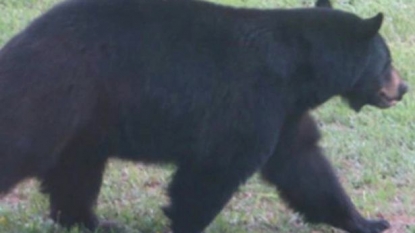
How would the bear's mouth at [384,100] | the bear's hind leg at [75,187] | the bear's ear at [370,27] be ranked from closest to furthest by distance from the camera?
1. the bear's hind leg at [75,187]
2. the bear's ear at [370,27]
3. the bear's mouth at [384,100]

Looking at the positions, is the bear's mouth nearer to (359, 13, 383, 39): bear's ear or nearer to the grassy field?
(359, 13, 383, 39): bear's ear

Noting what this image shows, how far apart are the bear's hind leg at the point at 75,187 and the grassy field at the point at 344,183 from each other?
122mm

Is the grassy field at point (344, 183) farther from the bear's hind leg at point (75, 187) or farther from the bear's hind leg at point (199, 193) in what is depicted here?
the bear's hind leg at point (199, 193)

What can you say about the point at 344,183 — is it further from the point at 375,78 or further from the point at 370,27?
the point at 370,27

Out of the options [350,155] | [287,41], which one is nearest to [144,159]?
[287,41]

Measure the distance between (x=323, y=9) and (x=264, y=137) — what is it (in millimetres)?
909

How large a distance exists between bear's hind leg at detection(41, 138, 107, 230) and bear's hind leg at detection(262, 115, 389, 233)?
1.04 meters

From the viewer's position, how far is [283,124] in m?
7.76

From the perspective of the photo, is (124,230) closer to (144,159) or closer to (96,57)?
(144,159)

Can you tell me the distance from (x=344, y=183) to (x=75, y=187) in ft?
6.62

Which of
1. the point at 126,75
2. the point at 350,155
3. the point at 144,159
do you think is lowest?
the point at 350,155

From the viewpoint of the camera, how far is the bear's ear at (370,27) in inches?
304

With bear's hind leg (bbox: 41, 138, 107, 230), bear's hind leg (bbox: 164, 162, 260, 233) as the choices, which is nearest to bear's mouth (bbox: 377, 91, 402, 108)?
bear's hind leg (bbox: 164, 162, 260, 233)

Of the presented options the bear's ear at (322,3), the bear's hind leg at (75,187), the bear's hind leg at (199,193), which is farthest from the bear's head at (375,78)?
the bear's hind leg at (75,187)
